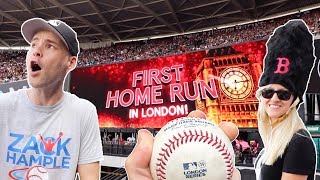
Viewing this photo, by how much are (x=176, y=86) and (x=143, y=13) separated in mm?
11894

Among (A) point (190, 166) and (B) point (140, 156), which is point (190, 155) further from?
(B) point (140, 156)

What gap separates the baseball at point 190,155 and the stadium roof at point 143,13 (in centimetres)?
1936

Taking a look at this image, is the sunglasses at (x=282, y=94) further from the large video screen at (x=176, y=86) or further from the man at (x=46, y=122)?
the large video screen at (x=176, y=86)

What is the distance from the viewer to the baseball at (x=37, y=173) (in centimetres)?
171

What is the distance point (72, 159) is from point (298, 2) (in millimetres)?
20526

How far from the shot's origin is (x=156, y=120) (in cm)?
1188

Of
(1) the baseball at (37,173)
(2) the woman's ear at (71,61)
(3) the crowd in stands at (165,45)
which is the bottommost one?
(1) the baseball at (37,173)

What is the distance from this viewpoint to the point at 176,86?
37.0 feet

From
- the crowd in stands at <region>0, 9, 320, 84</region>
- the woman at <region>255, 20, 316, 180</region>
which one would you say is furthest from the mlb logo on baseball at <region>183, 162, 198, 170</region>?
the crowd in stands at <region>0, 9, 320, 84</region>

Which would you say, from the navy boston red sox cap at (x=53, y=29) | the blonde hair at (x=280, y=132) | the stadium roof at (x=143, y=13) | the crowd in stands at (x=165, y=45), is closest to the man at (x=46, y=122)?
the navy boston red sox cap at (x=53, y=29)

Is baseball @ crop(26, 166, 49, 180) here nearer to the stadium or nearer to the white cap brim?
the white cap brim

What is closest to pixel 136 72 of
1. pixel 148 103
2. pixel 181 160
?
pixel 148 103

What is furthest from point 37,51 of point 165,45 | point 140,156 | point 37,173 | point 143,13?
point 165,45

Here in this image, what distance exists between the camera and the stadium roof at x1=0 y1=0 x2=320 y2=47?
20.1m
